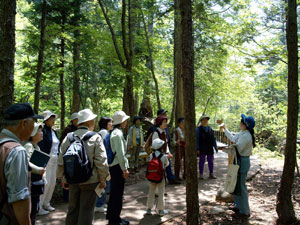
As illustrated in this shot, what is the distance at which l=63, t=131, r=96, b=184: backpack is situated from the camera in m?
3.35

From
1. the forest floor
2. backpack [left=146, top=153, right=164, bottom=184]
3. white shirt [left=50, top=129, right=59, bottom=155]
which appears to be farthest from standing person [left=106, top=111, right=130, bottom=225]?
white shirt [left=50, top=129, right=59, bottom=155]

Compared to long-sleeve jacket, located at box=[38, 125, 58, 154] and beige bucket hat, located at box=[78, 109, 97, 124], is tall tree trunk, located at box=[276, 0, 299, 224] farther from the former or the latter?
long-sleeve jacket, located at box=[38, 125, 58, 154]

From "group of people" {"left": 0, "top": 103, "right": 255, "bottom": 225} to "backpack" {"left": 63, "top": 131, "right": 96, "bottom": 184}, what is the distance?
0.31 feet

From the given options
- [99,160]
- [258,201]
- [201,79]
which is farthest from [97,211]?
[201,79]

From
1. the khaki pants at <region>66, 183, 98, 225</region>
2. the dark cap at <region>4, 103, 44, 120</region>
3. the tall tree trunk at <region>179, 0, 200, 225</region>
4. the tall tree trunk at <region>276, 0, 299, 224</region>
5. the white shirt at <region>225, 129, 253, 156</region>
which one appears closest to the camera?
the dark cap at <region>4, 103, 44, 120</region>

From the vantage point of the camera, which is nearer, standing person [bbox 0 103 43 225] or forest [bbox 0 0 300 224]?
standing person [bbox 0 103 43 225]

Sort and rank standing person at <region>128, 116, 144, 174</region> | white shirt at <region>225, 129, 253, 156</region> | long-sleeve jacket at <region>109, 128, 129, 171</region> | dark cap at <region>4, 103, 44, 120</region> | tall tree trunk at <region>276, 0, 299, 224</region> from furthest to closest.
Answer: standing person at <region>128, 116, 144, 174</region> < white shirt at <region>225, 129, 253, 156</region> < tall tree trunk at <region>276, 0, 299, 224</region> < long-sleeve jacket at <region>109, 128, 129, 171</region> < dark cap at <region>4, 103, 44, 120</region>

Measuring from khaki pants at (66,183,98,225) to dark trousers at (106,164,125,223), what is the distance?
809 millimetres

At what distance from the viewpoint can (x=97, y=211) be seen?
520 cm

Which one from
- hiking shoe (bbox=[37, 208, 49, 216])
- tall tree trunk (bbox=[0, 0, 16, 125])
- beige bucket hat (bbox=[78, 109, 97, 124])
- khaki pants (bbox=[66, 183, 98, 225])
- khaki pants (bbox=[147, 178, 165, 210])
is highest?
tall tree trunk (bbox=[0, 0, 16, 125])

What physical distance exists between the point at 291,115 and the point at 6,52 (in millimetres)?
5024

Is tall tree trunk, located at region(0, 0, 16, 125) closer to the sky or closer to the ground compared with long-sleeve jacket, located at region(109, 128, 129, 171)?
closer to the sky

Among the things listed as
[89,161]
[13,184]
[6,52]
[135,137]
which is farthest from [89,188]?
[135,137]

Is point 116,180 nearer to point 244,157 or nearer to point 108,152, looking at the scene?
point 108,152
